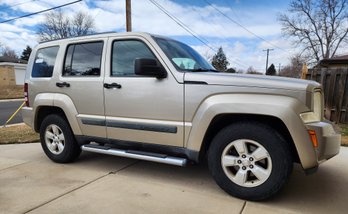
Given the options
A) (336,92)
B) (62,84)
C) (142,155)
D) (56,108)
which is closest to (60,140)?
(56,108)

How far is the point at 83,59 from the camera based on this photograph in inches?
176

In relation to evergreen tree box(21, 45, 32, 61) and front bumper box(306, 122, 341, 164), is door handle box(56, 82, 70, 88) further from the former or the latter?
evergreen tree box(21, 45, 32, 61)

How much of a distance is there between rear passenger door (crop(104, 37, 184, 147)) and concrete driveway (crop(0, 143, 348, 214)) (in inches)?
24.7

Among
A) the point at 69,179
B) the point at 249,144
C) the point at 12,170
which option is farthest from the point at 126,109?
the point at 12,170

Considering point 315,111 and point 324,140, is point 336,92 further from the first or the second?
point 324,140

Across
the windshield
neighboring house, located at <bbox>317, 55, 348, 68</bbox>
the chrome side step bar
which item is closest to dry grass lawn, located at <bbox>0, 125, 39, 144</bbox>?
the chrome side step bar

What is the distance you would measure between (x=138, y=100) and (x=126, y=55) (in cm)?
72

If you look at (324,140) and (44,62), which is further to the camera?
(44,62)

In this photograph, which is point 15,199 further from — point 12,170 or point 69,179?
point 12,170

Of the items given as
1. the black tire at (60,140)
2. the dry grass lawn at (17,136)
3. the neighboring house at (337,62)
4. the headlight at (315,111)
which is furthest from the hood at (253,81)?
the neighboring house at (337,62)

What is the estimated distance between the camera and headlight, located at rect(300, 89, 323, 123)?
3.00 meters

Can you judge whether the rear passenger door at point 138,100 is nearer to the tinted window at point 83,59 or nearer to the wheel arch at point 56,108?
the tinted window at point 83,59

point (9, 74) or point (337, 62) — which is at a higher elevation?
point (337, 62)

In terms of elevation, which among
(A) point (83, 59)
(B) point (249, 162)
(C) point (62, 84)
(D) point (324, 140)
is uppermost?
(A) point (83, 59)
